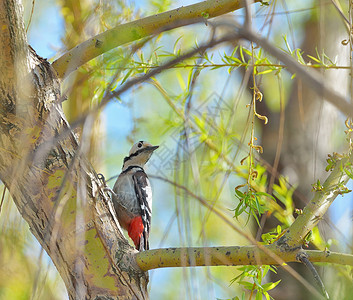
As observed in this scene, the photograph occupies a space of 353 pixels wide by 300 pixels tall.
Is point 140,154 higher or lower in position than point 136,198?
higher

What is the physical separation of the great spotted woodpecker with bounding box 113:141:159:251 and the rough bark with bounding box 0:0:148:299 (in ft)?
4.25

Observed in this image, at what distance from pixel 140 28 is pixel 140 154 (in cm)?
186

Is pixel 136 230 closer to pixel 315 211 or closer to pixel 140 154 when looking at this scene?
pixel 140 154

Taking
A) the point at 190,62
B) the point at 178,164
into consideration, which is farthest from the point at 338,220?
the point at 190,62

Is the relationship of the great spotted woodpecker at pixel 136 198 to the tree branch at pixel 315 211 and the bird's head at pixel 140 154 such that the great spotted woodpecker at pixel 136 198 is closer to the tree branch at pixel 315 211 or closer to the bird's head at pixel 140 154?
the bird's head at pixel 140 154

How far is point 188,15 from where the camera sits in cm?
201

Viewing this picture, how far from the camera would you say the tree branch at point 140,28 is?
1987 millimetres

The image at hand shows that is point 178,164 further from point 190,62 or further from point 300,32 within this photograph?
point 300,32

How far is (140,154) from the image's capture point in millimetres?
3834

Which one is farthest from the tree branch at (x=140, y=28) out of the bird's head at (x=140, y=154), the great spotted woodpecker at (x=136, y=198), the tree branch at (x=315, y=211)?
the bird's head at (x=140, y=154)

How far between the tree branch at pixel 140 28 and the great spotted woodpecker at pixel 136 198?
149 cm

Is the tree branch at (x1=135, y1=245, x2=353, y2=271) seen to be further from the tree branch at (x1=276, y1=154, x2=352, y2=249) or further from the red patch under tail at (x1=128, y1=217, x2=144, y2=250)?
the red patch under tail at (x1=128, y1=217, x2=144, y2=250)

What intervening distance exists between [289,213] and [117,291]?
1.20 metres

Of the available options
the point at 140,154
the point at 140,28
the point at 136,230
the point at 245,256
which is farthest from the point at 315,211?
the point at 140,154
